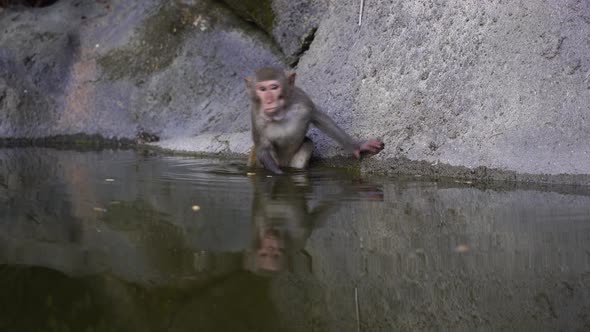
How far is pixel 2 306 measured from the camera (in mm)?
3684

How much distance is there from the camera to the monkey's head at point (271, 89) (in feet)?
26.0

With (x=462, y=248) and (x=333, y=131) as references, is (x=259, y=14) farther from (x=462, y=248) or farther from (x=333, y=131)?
(x=462, y=248)

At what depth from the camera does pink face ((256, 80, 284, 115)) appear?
7.93 meters

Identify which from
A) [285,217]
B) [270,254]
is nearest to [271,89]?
[285,217]

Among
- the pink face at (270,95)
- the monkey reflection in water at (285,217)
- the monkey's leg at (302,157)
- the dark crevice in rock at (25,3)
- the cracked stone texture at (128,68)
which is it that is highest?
the dark crevice in rock at (25,3)

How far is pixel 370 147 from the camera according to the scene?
8.17 metres

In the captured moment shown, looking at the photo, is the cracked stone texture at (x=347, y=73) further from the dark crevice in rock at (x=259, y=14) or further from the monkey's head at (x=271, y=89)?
the monkey's head at (x=271, y=89)

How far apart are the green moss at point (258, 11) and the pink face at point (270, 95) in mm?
3033

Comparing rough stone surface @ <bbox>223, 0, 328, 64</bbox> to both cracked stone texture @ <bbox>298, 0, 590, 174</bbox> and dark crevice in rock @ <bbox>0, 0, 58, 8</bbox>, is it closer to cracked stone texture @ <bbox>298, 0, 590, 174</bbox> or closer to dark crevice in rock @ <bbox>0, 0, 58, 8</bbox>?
cracked stone texture @ <bbox>298, 0, 590, 174</bbox>

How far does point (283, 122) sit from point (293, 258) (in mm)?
3884

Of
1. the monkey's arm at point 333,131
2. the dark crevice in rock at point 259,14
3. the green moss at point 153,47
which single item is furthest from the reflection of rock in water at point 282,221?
the green moss at point 153,47

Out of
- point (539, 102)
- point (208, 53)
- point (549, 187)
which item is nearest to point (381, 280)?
point (549, 187)

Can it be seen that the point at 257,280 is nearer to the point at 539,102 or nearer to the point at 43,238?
the point at 43,238

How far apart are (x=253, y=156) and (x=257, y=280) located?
460cm
